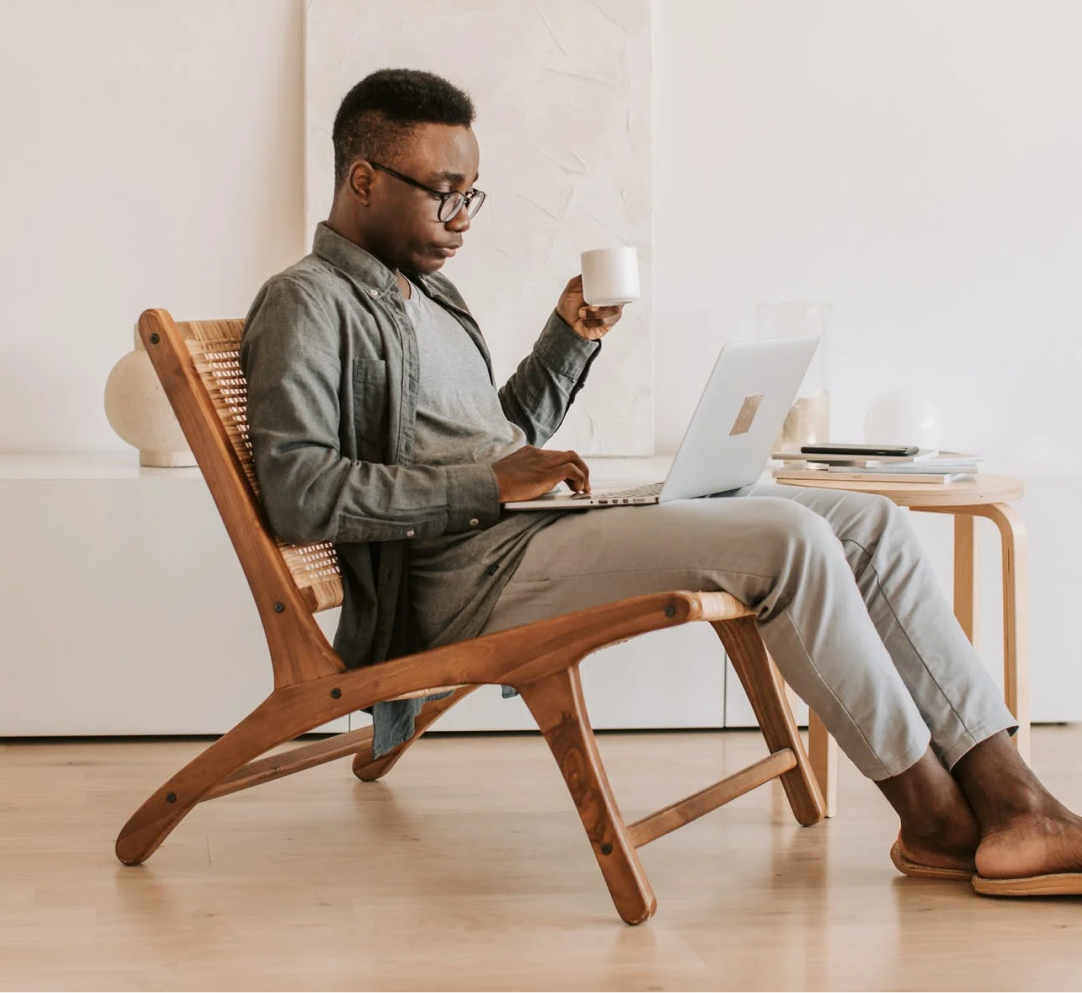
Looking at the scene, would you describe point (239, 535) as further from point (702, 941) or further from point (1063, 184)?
point (1063, 184)

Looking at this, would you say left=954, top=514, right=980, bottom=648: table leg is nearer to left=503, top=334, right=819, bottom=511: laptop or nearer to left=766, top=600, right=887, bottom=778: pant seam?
left=503, top=334, right=819, bottom=511: laptop

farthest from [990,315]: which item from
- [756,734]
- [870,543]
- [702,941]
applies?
[702,941]

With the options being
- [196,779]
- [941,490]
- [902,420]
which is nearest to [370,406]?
[196,779]

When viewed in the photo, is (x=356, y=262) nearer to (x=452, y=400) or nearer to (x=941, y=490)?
(x=452, y=400)

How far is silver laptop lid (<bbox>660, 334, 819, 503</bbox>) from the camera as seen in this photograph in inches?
79.4

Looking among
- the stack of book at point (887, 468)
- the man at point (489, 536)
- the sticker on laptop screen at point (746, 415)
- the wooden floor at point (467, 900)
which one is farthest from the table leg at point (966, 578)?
the sticker on laptop screen at point (746, 415)

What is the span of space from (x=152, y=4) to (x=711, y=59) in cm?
129

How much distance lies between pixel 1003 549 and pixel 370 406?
1044mm

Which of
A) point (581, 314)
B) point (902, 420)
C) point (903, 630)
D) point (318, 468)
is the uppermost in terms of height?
point (581, 314)

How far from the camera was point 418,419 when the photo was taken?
2.20m

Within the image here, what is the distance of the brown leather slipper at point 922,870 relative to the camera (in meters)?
2.07

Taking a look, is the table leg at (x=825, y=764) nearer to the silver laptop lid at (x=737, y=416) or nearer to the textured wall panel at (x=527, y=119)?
the silver laptop lid at (x=737, y=416)

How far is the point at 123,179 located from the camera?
3.38 m

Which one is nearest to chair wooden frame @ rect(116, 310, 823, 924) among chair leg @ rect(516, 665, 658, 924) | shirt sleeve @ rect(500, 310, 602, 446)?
chair leg @ rect(516, 665, 658, 924)
